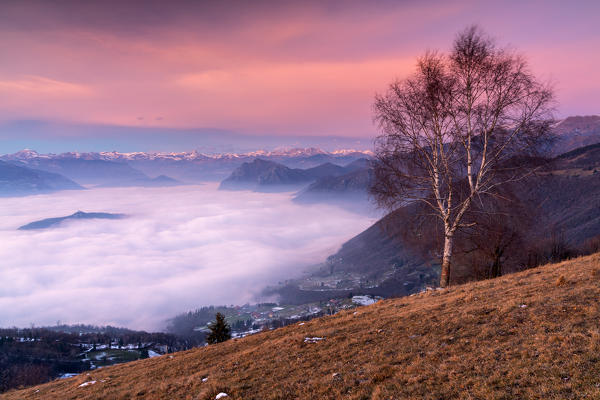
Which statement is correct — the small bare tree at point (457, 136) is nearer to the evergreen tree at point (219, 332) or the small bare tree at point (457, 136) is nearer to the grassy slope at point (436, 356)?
the grassy slope at point (436, 356)

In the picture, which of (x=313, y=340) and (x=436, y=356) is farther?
(x=313, y=340)

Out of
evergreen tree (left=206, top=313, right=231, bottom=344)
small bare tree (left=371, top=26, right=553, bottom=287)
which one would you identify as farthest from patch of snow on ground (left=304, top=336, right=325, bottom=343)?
evergreen tree (left=206, top=313, right=231, bottom=344)

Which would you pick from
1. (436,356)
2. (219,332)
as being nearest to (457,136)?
(436,356)

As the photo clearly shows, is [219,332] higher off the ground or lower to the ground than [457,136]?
lower

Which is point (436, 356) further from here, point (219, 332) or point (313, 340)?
point (219, 332)

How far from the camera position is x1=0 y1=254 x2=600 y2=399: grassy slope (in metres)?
7.61

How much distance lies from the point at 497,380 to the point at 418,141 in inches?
486

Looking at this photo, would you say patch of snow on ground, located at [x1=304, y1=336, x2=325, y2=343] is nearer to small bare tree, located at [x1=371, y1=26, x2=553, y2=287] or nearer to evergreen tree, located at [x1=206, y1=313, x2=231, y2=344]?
small bare tree, located at [x1=371, y1=26, x2=553, y2=287]

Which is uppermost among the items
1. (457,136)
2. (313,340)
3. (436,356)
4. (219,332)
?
(457,136)

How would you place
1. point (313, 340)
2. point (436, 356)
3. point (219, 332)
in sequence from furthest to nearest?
point (219, 332) → point (313, 340) → point (436, 356)

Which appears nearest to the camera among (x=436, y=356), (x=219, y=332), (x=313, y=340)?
(x=436, y=356)

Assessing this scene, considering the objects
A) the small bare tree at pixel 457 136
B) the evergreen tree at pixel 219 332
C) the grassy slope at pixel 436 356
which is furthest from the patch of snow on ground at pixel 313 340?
the evergreen tree at pixel 219 332

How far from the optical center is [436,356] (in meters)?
9.79

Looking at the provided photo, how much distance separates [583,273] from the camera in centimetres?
1423
